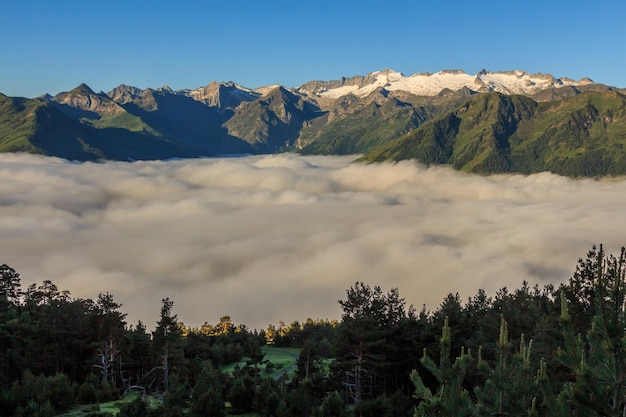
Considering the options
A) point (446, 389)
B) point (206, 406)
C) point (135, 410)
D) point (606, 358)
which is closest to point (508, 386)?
point (446, 389)

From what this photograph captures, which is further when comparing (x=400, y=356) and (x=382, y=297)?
(x=382, y=297)

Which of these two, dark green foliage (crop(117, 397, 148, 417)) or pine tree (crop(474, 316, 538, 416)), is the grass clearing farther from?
pine tree (crop(474, 316, 538, 416))

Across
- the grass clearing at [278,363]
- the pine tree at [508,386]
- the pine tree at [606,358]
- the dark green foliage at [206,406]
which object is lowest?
the grass clearing at [278,363]

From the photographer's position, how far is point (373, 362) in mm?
57844

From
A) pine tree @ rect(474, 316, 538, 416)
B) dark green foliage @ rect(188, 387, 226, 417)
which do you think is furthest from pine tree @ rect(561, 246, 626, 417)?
dark green foliage @ rect(188, 387, 226, 417)

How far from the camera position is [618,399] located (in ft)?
43.8

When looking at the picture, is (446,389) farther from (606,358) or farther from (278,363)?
(278,363)

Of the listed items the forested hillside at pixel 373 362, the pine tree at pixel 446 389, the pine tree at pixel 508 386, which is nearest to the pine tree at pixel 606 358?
the forested hillside at pixel 373 362

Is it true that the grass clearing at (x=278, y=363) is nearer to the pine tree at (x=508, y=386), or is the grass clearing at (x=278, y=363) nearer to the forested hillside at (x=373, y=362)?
the forested hillside at (x=373, y=362)

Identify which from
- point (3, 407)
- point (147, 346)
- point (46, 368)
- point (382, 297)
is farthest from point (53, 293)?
point (382, 297)

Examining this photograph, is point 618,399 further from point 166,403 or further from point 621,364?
point 166,403

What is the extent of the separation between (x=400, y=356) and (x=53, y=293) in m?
71.4

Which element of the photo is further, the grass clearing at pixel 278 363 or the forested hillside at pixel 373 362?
the grass clearing at pixel 278 363

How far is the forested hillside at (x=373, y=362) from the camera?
545 inches
